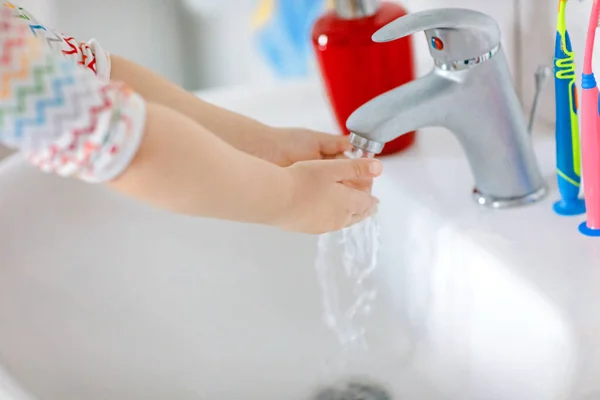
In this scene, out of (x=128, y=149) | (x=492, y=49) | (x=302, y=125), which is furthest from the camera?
(x=302, y=125)

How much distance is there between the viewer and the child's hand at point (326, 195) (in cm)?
44

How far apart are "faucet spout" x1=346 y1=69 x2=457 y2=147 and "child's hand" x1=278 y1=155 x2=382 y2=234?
0.07ft

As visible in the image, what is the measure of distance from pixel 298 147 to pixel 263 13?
67cm

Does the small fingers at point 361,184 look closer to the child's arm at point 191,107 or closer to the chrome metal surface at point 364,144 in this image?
the chrome metal surface at point 364,144

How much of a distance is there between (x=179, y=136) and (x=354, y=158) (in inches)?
5.9

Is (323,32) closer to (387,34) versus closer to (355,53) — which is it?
(355,53)

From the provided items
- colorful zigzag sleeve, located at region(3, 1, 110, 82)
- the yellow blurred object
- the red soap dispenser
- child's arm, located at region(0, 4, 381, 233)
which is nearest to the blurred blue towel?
the yellow blurred object

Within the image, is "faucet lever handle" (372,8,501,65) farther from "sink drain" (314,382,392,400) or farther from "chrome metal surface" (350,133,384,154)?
"sink drain" (314,382,392,400)

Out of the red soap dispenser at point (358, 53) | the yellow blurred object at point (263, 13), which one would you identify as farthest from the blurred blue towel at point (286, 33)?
the red soap dispenser at point (358, 53)

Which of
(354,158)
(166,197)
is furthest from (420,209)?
(166,197)

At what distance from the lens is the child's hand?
0.44 metres

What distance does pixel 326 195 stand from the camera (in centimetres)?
46

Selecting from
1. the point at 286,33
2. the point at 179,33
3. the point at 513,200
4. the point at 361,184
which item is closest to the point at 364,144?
the point at 361,184

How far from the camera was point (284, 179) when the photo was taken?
0.43 m
